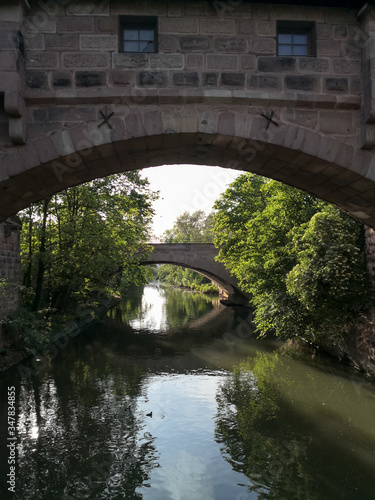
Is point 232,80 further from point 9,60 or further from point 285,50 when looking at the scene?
point 9,60

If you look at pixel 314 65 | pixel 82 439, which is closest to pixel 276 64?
pixel 314 65

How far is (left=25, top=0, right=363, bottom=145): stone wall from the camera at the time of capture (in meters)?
4.16

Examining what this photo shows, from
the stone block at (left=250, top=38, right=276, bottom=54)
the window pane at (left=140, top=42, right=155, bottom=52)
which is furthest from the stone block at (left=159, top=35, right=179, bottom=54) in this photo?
the stone block at (left=250, top=38, right=276, bottom=54)

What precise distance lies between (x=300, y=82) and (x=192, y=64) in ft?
3.32

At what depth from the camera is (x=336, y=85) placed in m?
4.30

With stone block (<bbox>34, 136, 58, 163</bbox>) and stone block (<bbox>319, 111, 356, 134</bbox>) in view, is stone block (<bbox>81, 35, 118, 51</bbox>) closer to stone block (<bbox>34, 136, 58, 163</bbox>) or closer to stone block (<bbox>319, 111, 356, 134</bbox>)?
stone block (<bbox>34, 136, 58, 163</bbox>)

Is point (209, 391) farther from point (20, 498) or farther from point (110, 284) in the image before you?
point (110, 284)

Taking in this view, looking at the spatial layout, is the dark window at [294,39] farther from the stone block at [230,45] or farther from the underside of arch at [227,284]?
the underside of arch at [227,284]

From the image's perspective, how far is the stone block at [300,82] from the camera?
427 centimetres

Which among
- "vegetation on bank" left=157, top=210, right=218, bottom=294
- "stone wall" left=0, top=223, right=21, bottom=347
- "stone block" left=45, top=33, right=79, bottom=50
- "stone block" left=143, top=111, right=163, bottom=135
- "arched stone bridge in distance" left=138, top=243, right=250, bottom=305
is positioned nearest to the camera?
"stone block" left=143, top=111, right=163, bottom=135

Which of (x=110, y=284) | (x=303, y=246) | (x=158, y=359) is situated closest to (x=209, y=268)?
(x=110, y=284)

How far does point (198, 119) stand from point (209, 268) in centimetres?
2211

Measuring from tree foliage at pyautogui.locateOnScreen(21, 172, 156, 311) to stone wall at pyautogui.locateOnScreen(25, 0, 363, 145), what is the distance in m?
9.41

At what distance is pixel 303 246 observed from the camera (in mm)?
11164
